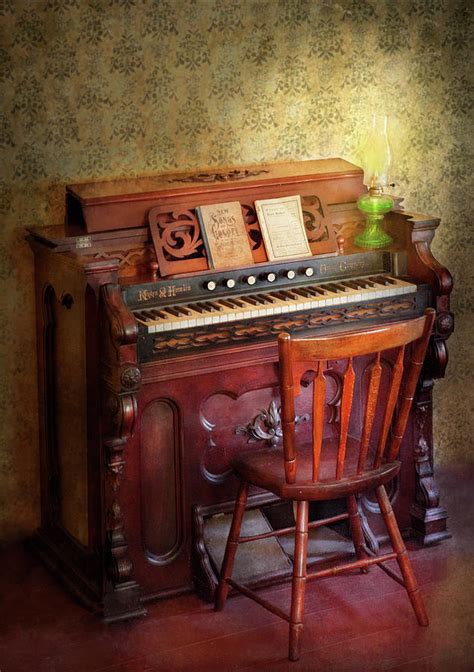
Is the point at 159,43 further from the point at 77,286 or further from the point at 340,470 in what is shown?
the point at 340,470

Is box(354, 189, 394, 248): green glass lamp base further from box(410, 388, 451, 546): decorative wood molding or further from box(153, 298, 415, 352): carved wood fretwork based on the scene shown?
box(410, 388, 451, 546): decorative wood molding

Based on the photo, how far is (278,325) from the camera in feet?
12.4

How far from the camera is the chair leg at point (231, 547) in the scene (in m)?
3.66

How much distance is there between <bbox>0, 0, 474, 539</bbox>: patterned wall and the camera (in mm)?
3906

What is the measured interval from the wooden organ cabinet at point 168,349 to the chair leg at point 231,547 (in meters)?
0.08

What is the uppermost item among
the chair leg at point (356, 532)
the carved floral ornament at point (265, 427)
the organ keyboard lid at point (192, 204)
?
the organ keyboard lid at point (192, 204)

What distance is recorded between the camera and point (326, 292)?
3.94 meters

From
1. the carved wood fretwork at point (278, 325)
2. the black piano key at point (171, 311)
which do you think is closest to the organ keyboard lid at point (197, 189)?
the black piano key at point (171, 311)

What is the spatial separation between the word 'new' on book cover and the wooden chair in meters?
0.43

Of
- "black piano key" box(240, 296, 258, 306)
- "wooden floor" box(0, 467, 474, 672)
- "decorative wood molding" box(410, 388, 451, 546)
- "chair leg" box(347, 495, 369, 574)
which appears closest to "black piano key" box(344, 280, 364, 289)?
"black piano key" box(240, 296, 258, 306)

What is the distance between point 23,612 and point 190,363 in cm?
98

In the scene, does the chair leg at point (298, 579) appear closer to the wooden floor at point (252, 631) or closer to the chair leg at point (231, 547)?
the wooden floor at point (252, 631)

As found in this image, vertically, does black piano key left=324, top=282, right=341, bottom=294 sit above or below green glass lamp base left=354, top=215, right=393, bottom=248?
below

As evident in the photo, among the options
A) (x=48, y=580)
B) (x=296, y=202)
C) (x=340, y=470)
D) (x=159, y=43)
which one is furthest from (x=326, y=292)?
(x=48, y=580)
